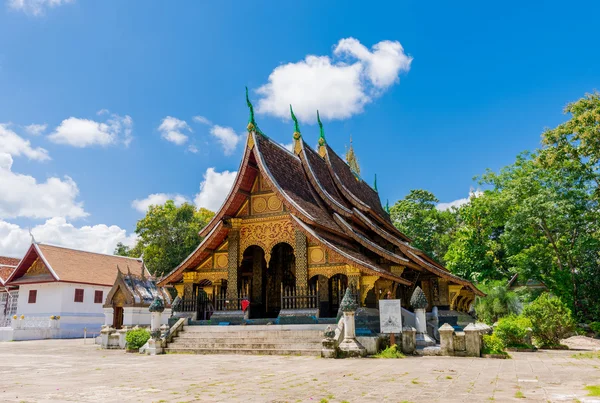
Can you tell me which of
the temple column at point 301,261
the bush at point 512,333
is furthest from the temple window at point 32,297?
the bush at point 512,333

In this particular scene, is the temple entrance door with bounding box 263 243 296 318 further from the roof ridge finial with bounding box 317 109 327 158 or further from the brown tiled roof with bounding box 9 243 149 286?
the brown tiled roof with bounding box 9 243 149 286

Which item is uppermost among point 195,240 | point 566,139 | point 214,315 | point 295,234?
point 566,139

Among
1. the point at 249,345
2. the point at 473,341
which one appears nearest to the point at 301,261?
the point at 249,345

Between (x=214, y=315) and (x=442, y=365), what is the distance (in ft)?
26.1

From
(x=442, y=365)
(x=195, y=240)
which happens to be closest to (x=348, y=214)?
(x=442, y=365)

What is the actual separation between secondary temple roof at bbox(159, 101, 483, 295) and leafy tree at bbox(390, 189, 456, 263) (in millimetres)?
21068

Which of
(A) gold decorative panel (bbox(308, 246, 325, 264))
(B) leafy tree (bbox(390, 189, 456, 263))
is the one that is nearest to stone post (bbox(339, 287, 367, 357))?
(A) gold decorative panel (bbox(308, 246, 325, 264))

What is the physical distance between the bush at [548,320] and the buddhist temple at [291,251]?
235 cm

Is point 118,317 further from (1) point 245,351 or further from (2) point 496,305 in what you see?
(2) point 496,305

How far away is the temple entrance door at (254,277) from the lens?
52.3ft

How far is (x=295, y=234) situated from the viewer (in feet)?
46.6

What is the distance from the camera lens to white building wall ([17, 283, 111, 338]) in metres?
25.8

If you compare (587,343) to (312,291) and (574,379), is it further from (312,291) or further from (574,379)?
(574,379)

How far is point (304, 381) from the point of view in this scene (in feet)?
22.0
